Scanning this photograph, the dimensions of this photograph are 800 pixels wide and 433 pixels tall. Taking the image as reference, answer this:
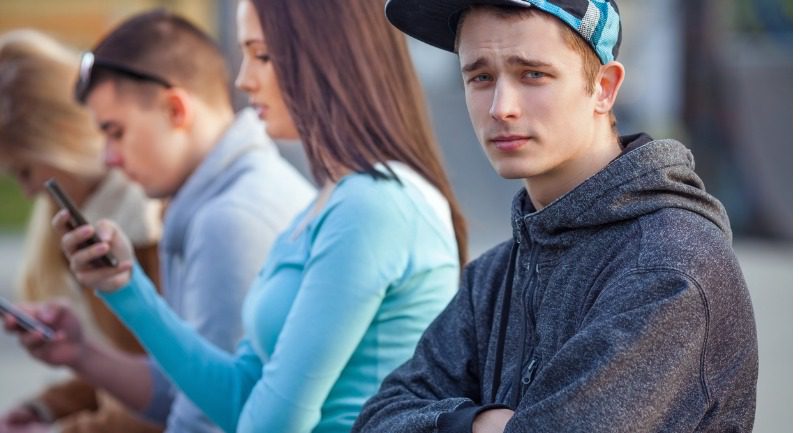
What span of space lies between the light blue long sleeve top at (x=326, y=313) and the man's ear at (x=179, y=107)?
585 millimetres

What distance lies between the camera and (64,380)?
3727 mm

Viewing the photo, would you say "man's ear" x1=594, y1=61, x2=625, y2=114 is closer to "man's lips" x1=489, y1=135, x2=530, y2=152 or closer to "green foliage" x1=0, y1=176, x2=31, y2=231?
"man's lips" x1=489, y1=135, x2=530, y2=152

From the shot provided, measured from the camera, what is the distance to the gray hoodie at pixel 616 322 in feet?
4.88

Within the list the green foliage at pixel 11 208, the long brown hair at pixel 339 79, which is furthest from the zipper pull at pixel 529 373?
the green foliage at pixel 11 208

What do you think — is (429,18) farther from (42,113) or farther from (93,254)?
(42,113)

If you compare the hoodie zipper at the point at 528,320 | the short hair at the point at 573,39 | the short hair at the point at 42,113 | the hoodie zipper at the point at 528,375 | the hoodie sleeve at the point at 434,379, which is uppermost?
the short hair at the point at 573,39

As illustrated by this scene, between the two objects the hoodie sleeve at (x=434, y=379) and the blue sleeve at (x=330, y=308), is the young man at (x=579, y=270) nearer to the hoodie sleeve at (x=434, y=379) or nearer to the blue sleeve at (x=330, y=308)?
the hoodie sleeve at (x=434, y=379)

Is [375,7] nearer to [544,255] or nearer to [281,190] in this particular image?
[281,190]

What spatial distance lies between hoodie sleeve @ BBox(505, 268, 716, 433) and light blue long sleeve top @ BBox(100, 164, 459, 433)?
2.18 feet

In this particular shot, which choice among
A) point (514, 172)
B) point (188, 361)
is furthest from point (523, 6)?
point (188, 361)

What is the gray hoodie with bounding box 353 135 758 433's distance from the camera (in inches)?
58.6

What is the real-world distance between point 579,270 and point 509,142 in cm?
19

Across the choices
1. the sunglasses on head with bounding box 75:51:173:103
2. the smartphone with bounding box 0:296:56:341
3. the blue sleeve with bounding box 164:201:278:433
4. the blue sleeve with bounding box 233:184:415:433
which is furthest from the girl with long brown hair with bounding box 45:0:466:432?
the smartphone with bounding box 0:296:56:341

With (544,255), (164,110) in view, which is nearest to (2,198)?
(164,110)
